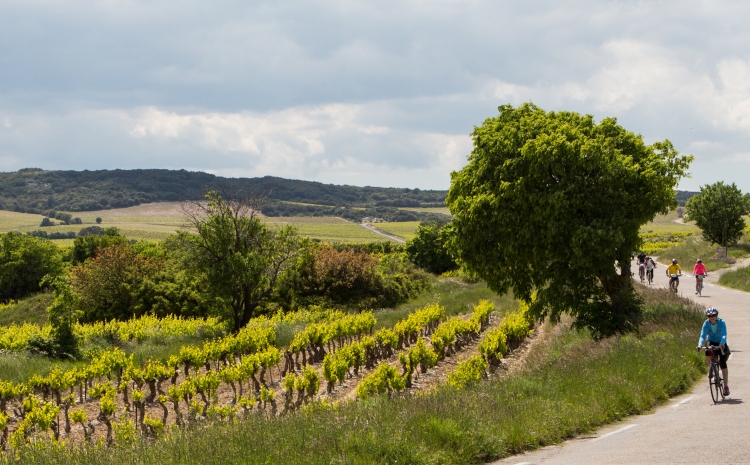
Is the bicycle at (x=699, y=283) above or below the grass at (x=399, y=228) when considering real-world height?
above

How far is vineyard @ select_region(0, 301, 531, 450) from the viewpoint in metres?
16.6

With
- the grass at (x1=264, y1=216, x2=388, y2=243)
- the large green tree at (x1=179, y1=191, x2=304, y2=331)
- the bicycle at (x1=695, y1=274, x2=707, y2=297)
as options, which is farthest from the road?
Result: the large green tree at (x1=179, y1=191, x2=304, y2=331)

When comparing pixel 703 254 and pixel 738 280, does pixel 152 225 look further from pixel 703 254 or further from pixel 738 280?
pixel 738 280

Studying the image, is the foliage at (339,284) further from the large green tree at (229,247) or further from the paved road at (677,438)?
the paved road at (677,438)

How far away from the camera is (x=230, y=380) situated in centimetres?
1933

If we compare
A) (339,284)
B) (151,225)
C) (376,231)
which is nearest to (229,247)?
(339,284)

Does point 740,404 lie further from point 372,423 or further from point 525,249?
point 525,249

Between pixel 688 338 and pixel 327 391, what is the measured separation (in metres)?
9.08

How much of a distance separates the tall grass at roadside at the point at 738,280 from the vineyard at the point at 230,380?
14.3 metres

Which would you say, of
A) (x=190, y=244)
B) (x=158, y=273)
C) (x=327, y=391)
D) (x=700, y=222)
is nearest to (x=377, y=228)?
(x=700, y=222)

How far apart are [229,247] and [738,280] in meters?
25.4

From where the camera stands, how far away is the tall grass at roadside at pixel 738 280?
3709 centimetres

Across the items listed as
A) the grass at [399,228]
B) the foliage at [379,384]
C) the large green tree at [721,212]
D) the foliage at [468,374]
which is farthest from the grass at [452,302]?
the grass at [399,228]

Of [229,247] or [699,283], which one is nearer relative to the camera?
[229,247]
